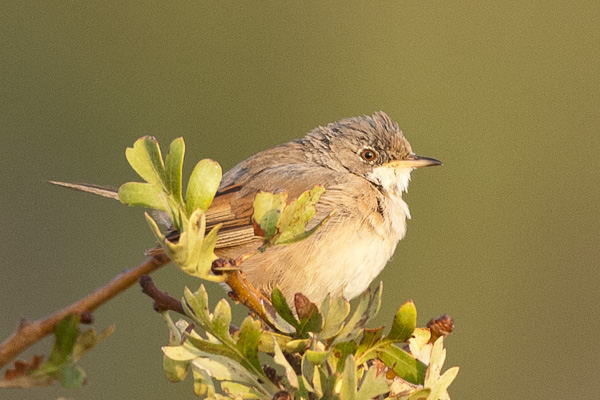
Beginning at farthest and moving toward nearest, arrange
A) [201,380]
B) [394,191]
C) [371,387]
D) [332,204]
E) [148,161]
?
1. [394,191]
2. [332,204]
3. [201,380]
4. [148,161]
5. [371,387]

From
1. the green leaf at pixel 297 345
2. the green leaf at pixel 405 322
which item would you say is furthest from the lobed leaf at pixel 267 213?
the green leaf at pixel 405 322

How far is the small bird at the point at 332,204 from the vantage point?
3.45m

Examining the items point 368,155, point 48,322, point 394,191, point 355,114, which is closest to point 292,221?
point 48,322

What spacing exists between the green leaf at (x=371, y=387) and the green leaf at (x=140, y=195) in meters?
0.55

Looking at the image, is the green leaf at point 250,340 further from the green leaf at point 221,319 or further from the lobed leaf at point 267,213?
the lobed leaf at point 267,213

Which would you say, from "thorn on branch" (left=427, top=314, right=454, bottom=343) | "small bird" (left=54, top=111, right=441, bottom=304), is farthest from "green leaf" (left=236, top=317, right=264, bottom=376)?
"small bird" (left=54, top=111, right=441, bottom=304)

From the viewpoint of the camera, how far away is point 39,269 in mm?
6250

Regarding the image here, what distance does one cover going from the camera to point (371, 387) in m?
1.45

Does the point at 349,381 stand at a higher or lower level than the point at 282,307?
lower

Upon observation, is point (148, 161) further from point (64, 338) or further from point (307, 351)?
point (307, 351)

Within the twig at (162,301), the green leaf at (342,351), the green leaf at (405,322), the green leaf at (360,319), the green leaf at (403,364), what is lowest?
the green leaf at (403,364)

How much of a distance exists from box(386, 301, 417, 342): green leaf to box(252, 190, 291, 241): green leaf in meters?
0.32

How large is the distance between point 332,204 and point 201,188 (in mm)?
2233

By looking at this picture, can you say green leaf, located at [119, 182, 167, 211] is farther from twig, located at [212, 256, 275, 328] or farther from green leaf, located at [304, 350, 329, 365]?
green leaf, located at [304, 350, 329, 365]
